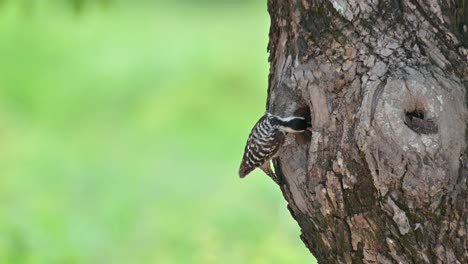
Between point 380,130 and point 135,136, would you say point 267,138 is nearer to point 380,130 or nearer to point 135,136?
point 380,130

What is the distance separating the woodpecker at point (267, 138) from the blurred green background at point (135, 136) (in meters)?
1.42

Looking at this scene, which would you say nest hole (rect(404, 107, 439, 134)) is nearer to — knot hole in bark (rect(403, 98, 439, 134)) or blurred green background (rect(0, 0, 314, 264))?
knot hole in bark (rect(403, 98, 439, 134))

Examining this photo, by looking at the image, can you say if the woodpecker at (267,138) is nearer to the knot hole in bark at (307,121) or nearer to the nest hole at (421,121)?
the knot hole in bark at (307,121)

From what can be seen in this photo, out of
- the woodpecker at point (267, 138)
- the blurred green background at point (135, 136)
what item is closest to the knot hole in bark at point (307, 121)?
the woodpecker at point (267, 138)

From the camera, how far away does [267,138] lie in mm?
3486

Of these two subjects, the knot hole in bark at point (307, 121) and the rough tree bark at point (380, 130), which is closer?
the rough tree bark at point (380, 130)

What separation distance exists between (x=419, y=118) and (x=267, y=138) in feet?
2.92

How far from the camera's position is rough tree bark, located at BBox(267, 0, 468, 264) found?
2.66 meters

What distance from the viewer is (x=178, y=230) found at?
6523mm

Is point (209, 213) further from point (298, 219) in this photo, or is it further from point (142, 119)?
point (298, 219)

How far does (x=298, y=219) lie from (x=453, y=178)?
53 cm

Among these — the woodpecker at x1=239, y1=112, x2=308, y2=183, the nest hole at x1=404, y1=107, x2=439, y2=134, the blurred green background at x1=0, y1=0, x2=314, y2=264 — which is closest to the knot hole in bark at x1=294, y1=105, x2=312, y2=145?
the woodpecker at x1=239, y1=112, x2=308, y2=183

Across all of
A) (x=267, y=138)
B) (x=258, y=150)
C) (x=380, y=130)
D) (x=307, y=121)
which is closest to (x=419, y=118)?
(x=380, y=130)

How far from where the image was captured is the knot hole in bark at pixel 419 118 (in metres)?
2.69
